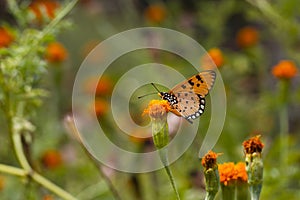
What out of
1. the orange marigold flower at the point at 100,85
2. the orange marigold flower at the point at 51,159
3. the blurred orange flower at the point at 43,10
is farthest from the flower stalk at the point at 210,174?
the orange marigold flower at the point at 100,85

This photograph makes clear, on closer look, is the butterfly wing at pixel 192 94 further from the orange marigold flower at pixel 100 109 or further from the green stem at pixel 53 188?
the orange marigold flower at pixel 100 109

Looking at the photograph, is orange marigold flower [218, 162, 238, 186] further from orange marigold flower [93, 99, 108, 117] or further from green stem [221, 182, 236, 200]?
orange marigold flower [93, 99, 108, 117]

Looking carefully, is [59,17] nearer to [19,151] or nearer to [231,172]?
[19,151]

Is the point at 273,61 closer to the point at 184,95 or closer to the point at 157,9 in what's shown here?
the point at 157,9

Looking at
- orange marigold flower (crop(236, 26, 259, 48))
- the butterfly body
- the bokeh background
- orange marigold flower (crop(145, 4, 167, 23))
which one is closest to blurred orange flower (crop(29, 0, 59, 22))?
the bokeh background

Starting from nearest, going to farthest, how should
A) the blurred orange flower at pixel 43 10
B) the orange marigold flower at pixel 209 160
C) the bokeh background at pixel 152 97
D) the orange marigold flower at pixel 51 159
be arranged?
the orange marigold flower at pixel 209 160 < the blurred orange flower at pixel 43 10 < the bokeh background at pixel 152 97 < the orange marigold flower at pixel 51 159
